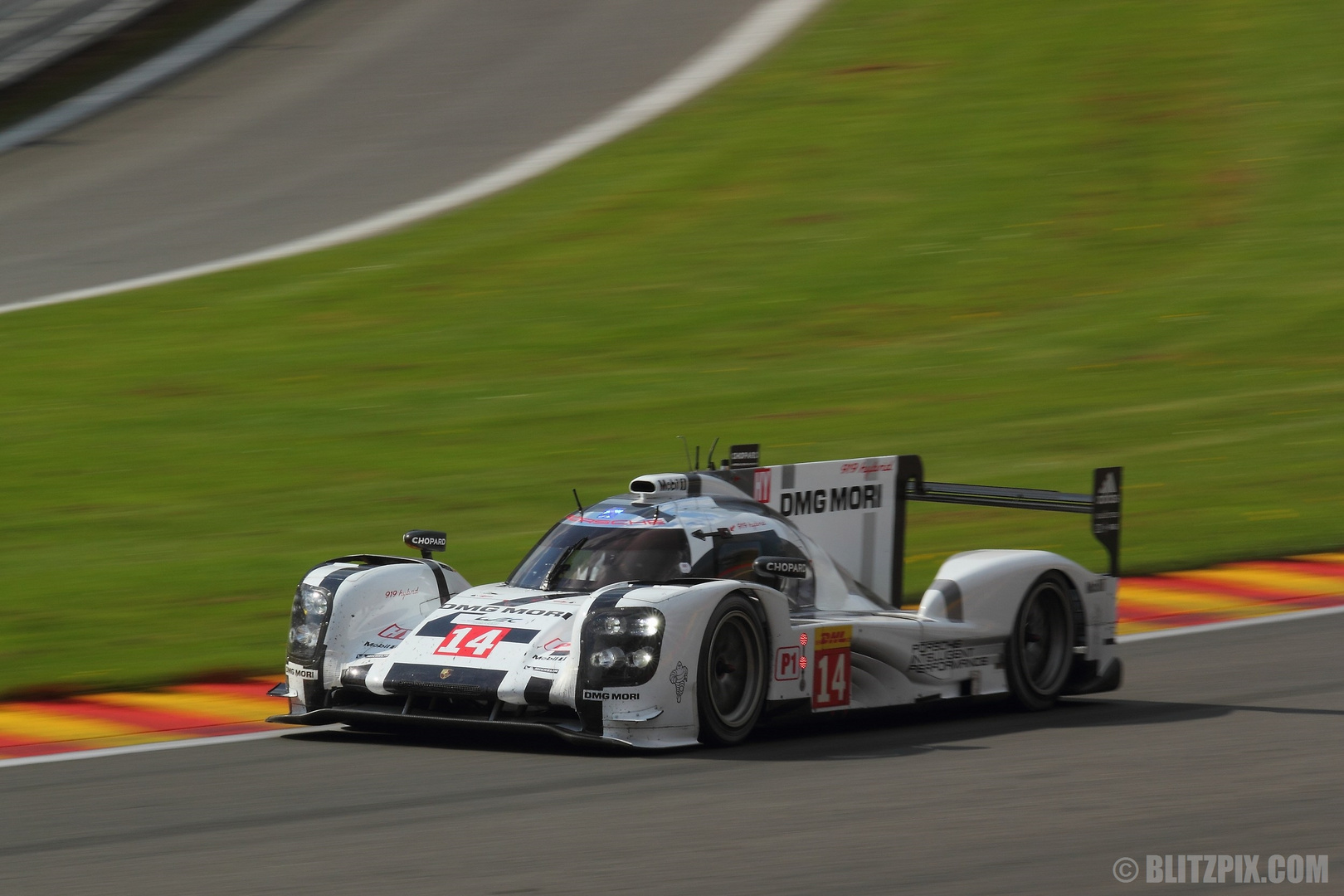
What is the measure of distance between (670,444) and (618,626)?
336 inches

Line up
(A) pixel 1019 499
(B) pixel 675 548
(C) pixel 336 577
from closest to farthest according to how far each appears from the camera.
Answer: (B) pixel 675 548, (C) pixel 336 577, (A) pixel 1019 499

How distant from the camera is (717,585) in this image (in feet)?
25.4

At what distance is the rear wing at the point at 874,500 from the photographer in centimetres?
929

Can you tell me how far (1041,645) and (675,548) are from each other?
225 cm

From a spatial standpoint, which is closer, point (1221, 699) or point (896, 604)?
point (1221, 699)

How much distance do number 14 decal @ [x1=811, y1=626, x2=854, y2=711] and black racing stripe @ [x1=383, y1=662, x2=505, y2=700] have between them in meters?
1.43

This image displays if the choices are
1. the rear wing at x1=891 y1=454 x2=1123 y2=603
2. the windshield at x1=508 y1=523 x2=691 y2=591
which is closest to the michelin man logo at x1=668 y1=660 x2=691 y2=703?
the windshield at x1=508 y1=523 x2=691 y2=591

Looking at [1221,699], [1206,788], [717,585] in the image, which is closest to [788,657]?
[717,585]

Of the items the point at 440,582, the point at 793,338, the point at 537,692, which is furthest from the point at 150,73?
the point at 537,692

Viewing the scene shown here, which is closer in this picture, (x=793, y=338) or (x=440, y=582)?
(x=440, y=582)

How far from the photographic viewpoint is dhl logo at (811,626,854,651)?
8102 millimetres

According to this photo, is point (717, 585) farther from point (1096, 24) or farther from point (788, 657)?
point (1096, 24)

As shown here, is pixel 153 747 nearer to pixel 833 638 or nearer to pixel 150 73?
pixel 833 638

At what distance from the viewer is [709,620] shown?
7.64m
